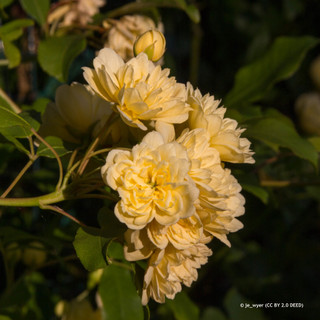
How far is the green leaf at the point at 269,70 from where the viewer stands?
0.93 m

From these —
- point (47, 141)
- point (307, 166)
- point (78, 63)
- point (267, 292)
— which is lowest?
point (267, 292)

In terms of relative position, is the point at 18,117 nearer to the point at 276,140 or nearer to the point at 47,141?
the point at 47,141

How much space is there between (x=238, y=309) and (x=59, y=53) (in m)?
1.00

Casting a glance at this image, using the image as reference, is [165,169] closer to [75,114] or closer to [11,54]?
[75,114]

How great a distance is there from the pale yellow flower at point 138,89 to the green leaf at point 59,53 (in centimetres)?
28

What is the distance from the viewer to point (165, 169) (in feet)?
1.48

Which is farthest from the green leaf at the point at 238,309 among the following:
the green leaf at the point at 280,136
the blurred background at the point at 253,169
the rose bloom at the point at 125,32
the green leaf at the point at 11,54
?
the green leaf at the point at 11,54

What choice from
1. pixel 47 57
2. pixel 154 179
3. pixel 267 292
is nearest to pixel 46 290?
pixel 47 57

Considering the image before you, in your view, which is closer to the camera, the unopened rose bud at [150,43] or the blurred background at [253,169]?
the unopened rose bud at [150,43]

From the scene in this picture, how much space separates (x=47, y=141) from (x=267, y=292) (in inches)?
55.2

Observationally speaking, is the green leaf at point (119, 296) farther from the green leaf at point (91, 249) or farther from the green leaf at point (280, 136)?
the green leaf at point (280, 136)

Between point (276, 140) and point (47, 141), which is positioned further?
point (276, 140)

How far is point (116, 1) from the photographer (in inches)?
52.4

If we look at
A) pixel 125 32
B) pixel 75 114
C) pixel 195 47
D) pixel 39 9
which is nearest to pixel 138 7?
pixel 125 32
